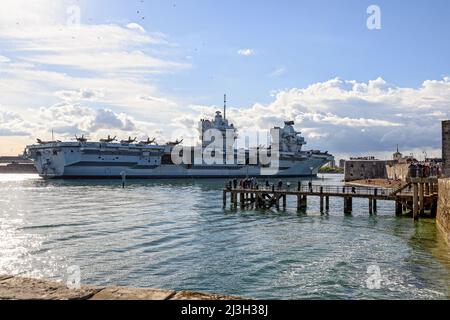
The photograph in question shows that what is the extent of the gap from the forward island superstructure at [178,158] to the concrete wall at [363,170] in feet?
53.2

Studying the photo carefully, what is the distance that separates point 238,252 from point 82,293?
15.4 m

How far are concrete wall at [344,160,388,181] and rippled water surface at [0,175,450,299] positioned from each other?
65.6 m

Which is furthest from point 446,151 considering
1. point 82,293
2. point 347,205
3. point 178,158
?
point 178,158

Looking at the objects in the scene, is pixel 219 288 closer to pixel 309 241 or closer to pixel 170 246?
pixel 170 246

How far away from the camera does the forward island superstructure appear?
88688 mm

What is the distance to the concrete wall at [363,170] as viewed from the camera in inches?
3859

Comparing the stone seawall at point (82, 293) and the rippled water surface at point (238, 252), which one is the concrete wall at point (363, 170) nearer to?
the rippled water surface at point (238, 252)

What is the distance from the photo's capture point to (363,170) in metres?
98.6

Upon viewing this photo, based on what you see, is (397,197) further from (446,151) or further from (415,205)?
(446,151)

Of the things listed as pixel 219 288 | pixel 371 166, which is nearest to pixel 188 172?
A: pixel 371 166

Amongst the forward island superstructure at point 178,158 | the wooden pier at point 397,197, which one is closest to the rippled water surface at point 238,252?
the wooden pier at point 397,197

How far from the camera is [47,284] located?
5578 mm

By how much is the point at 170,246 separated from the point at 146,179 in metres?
75.7
